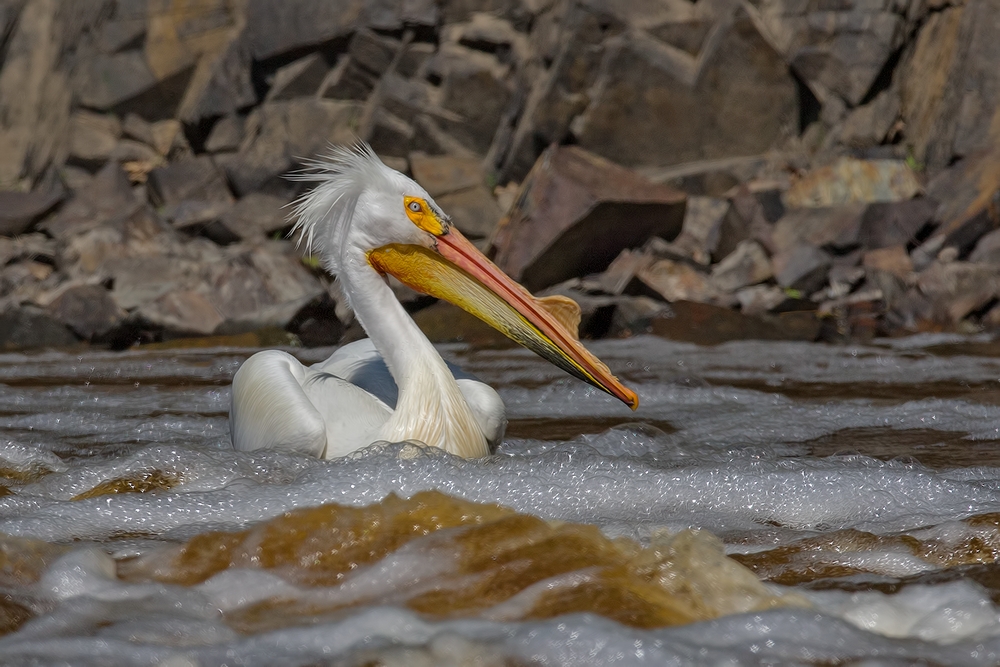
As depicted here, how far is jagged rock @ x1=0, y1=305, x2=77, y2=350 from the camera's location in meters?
7.38

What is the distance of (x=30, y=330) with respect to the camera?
24.2 feet

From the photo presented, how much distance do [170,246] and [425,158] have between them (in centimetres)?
251

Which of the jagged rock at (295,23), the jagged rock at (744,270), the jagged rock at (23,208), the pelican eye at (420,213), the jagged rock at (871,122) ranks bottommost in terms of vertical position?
the jagged rock at (23,208)

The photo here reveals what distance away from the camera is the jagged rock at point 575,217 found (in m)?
8.26

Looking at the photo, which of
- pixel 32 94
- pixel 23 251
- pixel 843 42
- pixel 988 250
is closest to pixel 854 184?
pixel 988 250

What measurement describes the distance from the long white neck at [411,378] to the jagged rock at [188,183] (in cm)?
794

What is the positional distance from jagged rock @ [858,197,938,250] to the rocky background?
0.02 m

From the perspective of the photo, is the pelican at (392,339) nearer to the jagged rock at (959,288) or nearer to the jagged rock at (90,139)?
the jagged rock at (959,288)

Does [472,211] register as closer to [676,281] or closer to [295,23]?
[676,281]

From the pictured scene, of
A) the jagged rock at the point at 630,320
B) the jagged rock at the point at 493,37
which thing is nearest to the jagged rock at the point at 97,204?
the jagged rock at the point at 493,37

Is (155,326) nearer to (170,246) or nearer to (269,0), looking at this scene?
(170,246)

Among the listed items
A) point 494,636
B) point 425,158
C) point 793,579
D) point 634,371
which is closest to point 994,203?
point 634,371

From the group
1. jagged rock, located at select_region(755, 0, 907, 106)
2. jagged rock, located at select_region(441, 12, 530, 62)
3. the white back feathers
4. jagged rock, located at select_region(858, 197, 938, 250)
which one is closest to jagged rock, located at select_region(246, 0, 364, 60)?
jagged rock, located at select_region(441, 12, 530, 62)

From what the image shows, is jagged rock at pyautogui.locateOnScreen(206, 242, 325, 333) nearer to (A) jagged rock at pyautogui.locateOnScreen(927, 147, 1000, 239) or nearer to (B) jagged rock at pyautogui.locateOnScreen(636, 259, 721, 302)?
(B) jagged rock at pyautogui.locateOnScreen(636, 259, 721, 302)
